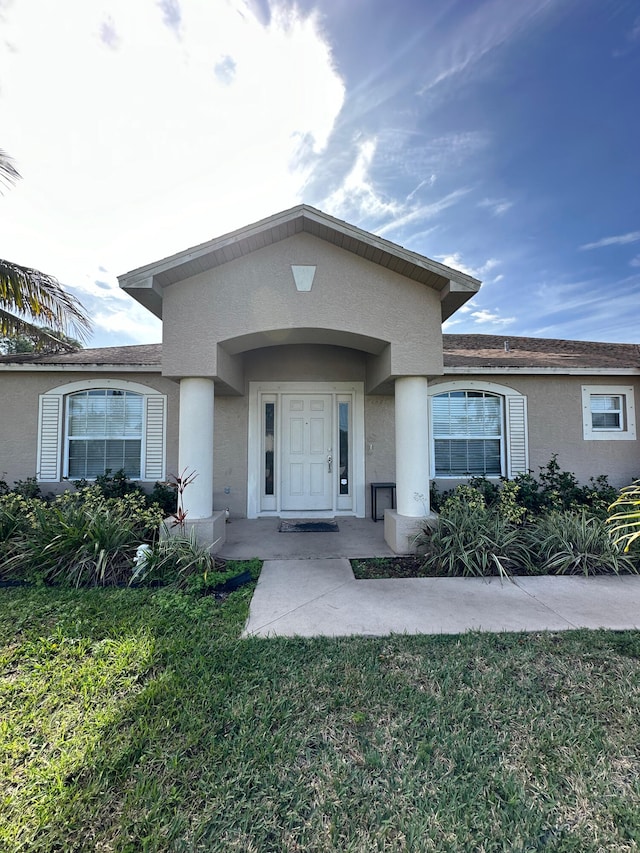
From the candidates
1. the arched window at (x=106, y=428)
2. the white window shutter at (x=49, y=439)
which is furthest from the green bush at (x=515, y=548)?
the white window shutter at (x=49, y=439)

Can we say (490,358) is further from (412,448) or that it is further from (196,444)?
(196,444)

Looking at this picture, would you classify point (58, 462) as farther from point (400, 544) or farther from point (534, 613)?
point (534, 613)

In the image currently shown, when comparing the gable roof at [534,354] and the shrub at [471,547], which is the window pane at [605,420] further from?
the shrub at [471,547]

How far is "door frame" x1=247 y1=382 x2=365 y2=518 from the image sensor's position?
8.13 meters

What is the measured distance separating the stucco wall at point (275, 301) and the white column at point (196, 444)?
306 millimetres

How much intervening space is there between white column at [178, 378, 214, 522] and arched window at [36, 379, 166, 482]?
2.85 metres

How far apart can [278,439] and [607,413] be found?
305 inches

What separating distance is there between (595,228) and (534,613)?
12608 millimetres

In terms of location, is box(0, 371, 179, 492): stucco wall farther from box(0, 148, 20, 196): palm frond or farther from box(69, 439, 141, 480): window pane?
box(0, 148, 20, 196): palm frond

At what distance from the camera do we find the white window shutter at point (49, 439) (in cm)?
797

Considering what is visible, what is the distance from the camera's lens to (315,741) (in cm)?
232

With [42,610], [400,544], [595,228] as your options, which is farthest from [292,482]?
[595,228]

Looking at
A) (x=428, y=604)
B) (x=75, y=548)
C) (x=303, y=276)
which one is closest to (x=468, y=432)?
(x=428, y=604)

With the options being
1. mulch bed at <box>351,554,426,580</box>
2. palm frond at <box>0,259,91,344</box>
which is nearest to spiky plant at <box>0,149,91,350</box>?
palm frond at <box>0,259,91,344</box>
